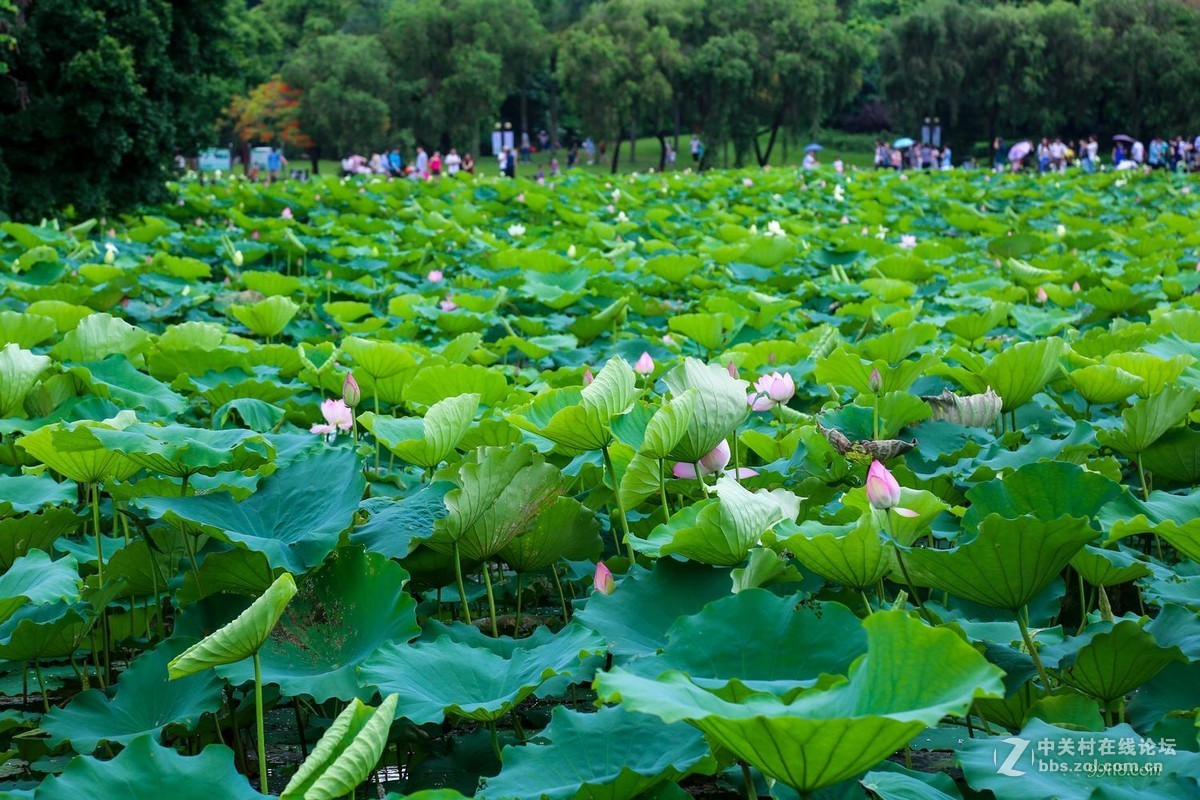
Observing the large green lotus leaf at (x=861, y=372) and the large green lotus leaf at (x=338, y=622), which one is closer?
the large green lotus leaf at (x=338, y=622)

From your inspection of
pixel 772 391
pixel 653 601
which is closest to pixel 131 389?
pixel 772 391

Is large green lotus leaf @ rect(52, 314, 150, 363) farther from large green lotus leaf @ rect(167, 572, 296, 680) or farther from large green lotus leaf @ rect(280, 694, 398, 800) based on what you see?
large green lotus leaf @ rect(280, 694, 398, 800)

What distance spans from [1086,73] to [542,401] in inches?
1404

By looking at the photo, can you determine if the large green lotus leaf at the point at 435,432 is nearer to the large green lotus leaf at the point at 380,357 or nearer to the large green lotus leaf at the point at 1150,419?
the large green lotus leaf at the point at 380,357

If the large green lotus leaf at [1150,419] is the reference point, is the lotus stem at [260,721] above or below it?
below

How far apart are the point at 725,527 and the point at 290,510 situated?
66 cm

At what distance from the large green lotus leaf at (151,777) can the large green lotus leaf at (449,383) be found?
4.32 ft

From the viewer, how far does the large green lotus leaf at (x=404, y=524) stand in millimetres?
1591

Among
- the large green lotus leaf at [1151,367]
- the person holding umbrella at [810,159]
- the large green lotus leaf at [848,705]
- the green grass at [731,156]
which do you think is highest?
the large green lotus leaf at [848,705]

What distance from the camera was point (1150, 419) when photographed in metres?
1.87

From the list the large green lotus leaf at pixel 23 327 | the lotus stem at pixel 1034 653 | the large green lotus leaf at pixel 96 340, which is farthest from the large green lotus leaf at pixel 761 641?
the large green lotus leaf at pixel 23 327

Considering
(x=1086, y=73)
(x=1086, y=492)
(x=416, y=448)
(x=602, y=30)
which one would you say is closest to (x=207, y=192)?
(x=416, y=448)

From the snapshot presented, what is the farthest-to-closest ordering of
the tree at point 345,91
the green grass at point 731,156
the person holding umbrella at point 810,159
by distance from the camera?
the green grass at point 731,156
the tree at point 345,91
the person holding umbrella at point 810,159

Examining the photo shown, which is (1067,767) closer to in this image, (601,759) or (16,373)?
(601,759)
